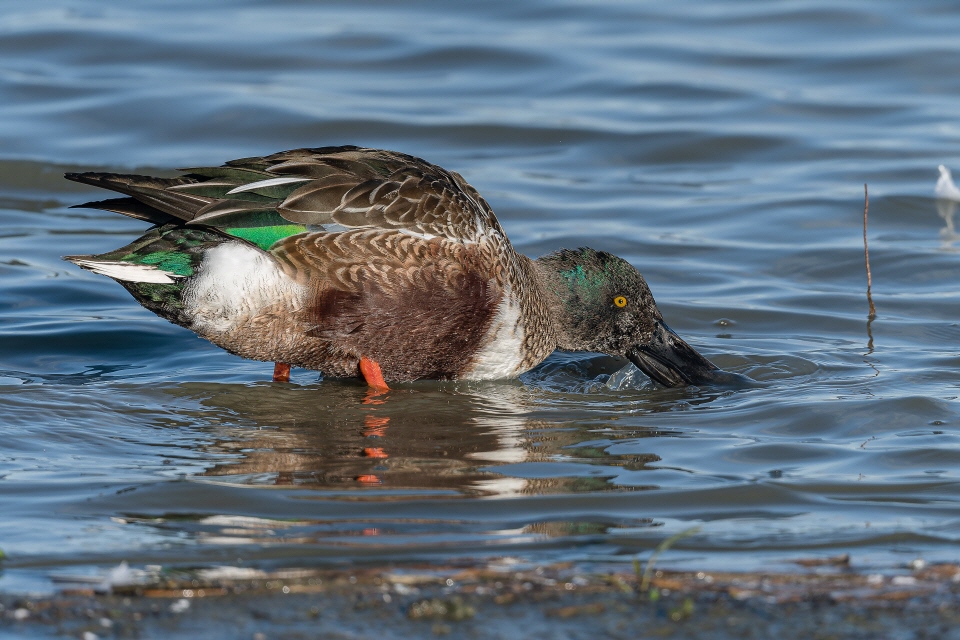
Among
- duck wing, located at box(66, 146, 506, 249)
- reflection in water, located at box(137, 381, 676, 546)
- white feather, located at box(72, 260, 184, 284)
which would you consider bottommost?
reflection in water, located at box(137, 381, 676, 546)

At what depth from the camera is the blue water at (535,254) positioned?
419 cm

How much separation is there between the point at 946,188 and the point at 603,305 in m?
3.83

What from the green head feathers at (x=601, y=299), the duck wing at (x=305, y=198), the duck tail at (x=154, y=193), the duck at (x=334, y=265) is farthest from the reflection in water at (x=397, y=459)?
the duck tail at (x=154, y=193)

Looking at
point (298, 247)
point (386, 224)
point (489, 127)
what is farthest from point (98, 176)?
point (489, 127)

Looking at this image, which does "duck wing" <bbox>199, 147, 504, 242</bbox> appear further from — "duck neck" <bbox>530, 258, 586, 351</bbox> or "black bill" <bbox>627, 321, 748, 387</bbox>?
"black bill" <bbox>627, 321, 748, 387</bbox>

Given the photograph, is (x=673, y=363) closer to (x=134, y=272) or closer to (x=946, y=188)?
(x=134, y=272)

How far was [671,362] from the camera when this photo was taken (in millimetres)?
A: 6457

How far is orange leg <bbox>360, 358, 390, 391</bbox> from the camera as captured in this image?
19.4 ft

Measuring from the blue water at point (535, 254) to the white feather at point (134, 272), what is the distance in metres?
0.63

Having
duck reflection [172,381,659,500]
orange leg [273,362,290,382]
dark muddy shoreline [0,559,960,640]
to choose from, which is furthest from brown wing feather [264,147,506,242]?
dark muddy shoreline [0,559,960,640]

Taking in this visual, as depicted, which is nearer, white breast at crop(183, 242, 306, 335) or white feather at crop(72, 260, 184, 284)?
white feather at crop(72, 260, 184, 284)

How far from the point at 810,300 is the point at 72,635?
18.5 feet

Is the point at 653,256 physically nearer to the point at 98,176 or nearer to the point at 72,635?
the point at 98,176

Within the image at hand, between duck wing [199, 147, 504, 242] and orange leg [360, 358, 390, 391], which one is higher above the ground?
duck wing [199, 147, 504, 242]
